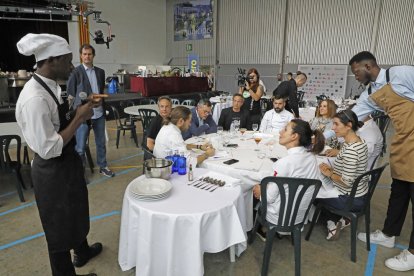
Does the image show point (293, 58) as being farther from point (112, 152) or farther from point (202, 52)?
point (112, 152)

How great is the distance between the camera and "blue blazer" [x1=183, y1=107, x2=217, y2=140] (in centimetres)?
381

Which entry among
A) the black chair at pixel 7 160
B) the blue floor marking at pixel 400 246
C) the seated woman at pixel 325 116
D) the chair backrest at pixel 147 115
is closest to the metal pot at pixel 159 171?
the black chair at pixel 7 160

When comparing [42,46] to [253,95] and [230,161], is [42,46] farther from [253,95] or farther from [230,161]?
[253,95]

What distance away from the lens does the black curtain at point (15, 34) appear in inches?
408

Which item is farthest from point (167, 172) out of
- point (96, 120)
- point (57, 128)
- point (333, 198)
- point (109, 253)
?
point (96, 120)

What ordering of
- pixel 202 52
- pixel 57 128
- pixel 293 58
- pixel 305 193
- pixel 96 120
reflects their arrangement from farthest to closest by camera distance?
pixel 202 52, pixel 293 58, pixel 96 120, pixel 305 193, pixel 57 128

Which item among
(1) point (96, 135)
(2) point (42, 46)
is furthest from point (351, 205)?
(1) point (96, 135)

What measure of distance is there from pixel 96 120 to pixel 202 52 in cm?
1093

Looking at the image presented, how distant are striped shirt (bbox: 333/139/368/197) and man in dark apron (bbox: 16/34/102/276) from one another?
2.09 meters

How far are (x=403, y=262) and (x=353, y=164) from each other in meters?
0.92

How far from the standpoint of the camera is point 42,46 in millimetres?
1615

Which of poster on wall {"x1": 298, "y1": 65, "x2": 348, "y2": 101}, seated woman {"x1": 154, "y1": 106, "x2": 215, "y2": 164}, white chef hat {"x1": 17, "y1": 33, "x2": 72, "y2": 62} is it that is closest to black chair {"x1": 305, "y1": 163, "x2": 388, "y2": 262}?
seated woman {"x1": 154, "y1": 106, "x2": 215, "y2": 164}

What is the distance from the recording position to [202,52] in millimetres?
14141

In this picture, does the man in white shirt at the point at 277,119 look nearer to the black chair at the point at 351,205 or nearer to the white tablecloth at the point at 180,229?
the black chair at the point at 351,205
